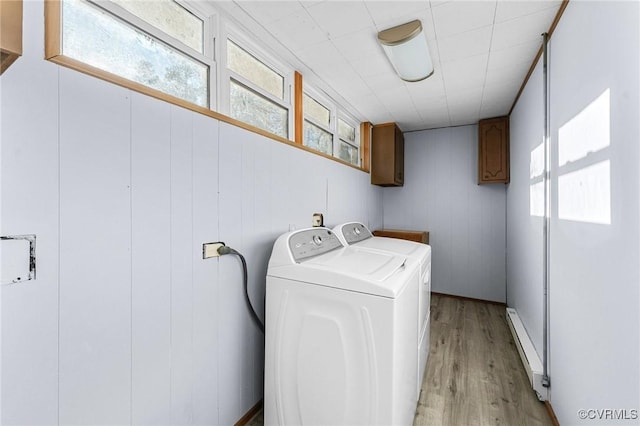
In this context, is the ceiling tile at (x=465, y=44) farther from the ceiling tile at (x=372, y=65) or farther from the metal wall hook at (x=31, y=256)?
the metal wall hook at (x=31, y=256)

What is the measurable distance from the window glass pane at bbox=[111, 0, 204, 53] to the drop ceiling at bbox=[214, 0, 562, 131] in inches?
8.4

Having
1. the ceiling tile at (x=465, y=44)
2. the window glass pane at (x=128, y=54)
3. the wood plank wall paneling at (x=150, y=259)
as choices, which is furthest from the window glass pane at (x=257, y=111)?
the ceiling tile at (x=465, y=44)

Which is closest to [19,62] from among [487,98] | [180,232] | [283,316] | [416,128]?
[180,232]

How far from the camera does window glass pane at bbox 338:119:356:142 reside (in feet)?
10.7

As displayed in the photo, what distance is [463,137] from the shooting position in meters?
3.94

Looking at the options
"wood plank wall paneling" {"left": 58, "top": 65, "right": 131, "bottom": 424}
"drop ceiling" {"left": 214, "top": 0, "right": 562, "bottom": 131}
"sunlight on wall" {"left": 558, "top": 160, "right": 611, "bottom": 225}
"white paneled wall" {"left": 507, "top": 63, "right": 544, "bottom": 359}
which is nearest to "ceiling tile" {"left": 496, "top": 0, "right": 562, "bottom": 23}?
"drop ceiling" {"left": 214, "top": 0, "right": 562, "bottom": 131}

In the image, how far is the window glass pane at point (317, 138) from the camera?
2574 millimetres

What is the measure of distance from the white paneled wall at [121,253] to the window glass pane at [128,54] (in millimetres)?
133

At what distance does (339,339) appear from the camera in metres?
1.34

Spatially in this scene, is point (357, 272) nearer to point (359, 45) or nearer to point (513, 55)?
point (359, 45)

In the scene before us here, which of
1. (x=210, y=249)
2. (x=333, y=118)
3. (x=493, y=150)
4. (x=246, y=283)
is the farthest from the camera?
(x=493, y=150)

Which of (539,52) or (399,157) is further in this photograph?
(399,157)

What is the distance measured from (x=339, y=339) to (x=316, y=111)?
7.01 ft

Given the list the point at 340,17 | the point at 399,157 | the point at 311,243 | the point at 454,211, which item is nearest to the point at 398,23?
the point at 340,17
